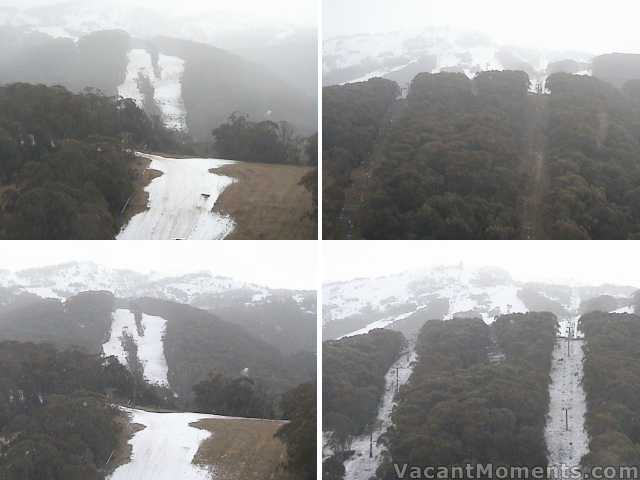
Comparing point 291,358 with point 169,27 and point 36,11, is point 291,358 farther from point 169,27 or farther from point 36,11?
point 36,11

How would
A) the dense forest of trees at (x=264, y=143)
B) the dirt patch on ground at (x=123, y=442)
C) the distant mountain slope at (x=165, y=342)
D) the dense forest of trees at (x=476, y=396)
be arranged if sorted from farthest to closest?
the distant mountain slope at (x=165, y=342) → the dense forest of trees at (x=264, y=143) → the dirt patch on ground at (x=123, y=442) → the dense forest of trees at (x=476, y=396)

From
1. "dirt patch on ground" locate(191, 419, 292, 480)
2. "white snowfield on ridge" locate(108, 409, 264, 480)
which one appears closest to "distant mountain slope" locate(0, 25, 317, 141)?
"white snowfield on ridge" locate(108, 409, 264, 480)

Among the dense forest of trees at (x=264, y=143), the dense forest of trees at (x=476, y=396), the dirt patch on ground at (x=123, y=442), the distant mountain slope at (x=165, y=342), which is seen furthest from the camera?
the distant mountain slope at (x=165, y=342)

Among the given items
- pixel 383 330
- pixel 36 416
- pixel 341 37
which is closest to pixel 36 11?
pixel 341 37

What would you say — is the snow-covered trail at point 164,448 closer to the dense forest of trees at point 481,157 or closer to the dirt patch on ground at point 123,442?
the dirt patch on ground at point 123,442

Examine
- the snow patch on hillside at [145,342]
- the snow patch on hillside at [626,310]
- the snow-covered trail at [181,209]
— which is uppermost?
the snow-covered trail at [181,209]

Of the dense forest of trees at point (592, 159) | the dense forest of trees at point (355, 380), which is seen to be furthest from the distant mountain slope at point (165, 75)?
the dense forest of trees at point (592, 159)

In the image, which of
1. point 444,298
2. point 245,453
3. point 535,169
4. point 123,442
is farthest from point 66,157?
point 535,169

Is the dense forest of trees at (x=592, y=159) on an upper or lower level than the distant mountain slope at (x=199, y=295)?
upper

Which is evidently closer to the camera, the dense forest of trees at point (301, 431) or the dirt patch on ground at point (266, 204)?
the dirt patch on ground at point (266, 204)
